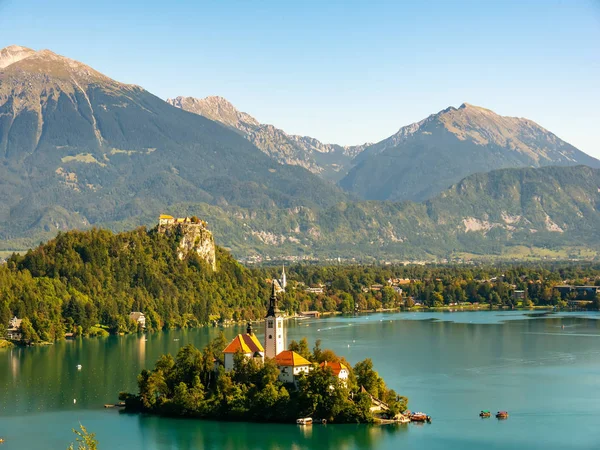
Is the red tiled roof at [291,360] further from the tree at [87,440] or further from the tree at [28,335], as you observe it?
the tree at [28,335]

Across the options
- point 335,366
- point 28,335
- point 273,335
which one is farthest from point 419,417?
point 28,335

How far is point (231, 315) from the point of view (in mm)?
127750

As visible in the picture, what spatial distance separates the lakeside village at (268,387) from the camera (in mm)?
58656

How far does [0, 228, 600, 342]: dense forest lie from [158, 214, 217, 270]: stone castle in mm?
985

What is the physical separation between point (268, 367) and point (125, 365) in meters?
24.8

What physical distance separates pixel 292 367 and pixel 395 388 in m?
13.0

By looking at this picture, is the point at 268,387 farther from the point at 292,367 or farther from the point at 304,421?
the point at 304,421

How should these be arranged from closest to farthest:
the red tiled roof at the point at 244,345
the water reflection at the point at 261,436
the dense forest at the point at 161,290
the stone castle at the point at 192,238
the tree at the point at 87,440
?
the tree at the point at 87,440 → the water reflection at the point at 261,436 → the red tiled roof at the point at 244,345 → the dense forest at the point at 161,290 → the stone castle at the point at 192,238

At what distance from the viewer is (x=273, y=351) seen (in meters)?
63.3

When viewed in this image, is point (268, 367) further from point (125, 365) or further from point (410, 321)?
point (410, 321)

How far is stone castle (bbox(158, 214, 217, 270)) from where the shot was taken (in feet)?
461

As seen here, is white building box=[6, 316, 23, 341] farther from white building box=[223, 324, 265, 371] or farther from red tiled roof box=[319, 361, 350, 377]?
red tiled roof box=[319, 361, 350, 377]

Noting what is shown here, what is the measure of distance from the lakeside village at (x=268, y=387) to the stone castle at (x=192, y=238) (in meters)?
75.9

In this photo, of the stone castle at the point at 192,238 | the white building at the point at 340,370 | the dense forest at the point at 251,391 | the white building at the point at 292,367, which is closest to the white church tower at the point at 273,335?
the dense forest at the point at 251,391
